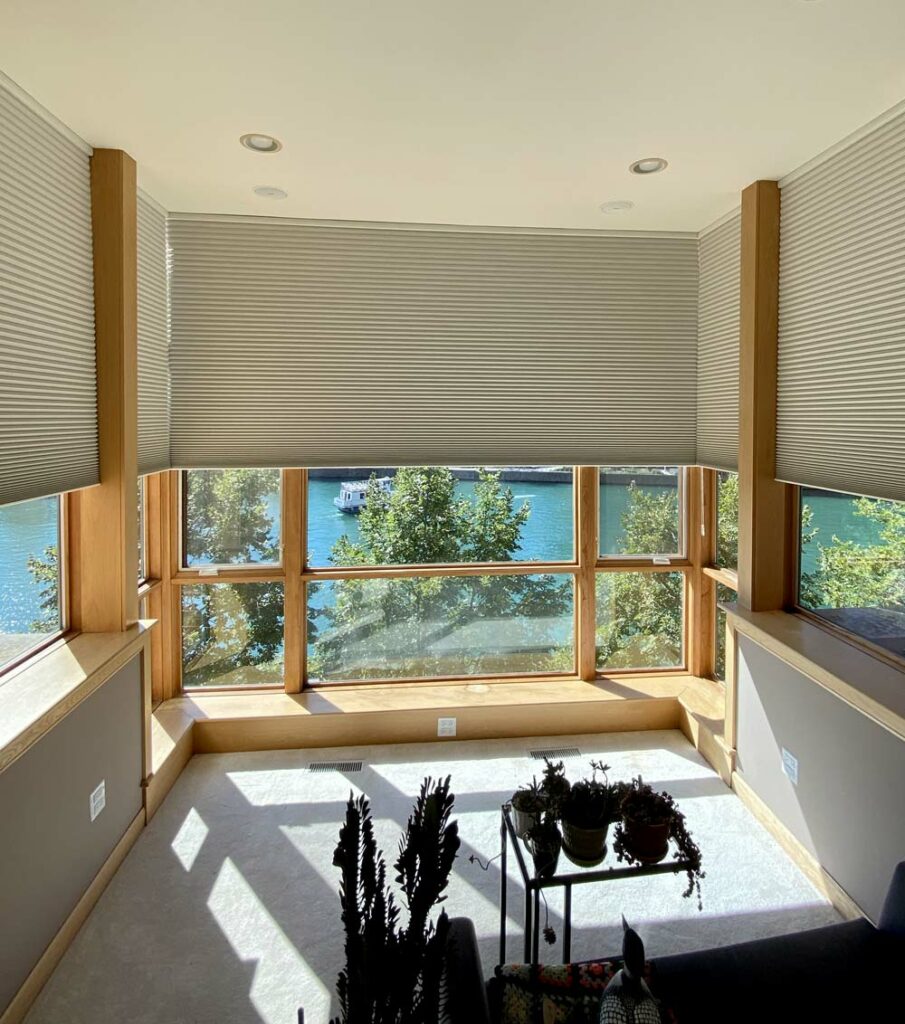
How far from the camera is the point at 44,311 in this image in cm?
257

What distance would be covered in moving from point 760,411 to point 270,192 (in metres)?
2.65

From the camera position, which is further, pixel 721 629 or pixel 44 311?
pixel 721 629

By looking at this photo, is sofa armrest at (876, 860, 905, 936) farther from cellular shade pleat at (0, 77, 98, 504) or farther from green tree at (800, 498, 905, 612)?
cellular shade pleat at (0, 77, 98, 504)

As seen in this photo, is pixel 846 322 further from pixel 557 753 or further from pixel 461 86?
pixel 557 753

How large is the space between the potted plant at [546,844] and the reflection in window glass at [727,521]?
2.40 metres

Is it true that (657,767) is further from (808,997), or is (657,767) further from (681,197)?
(681,197)

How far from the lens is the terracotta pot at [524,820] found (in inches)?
87.0

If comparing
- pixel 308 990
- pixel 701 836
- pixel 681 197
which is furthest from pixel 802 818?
pixel 681 197

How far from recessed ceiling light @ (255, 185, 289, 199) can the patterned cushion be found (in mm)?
3342

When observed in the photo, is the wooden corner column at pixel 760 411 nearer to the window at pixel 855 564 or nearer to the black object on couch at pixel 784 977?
the window at pixel 855 564

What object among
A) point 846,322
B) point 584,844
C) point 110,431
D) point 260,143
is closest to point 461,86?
point 260,143

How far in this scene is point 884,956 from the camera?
6.31ft

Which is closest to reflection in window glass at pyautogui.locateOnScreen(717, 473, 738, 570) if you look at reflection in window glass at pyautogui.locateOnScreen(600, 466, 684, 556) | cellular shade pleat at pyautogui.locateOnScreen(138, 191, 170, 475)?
reflection in window glass at pyautogui.locateOnScreen(600, 466, 684, 556)

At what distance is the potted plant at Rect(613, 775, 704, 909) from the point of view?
209cm
